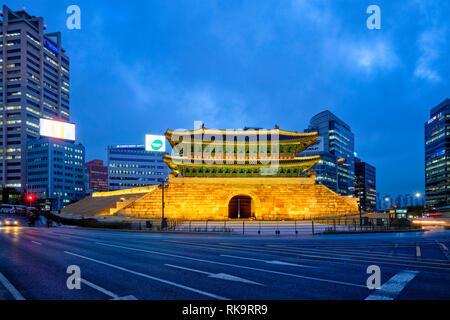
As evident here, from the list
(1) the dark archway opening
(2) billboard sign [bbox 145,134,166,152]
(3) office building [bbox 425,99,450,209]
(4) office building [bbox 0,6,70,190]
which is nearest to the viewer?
(1) the dark archway opening

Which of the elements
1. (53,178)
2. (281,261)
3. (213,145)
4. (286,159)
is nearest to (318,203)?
(286,159)

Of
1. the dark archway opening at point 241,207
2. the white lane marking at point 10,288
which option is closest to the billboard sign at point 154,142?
the dark archway opening at point 241,207

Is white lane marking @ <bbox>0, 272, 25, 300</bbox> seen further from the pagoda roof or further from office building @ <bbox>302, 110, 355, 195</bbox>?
office building @ <bbox>302, 110, 355, 195</bbox>

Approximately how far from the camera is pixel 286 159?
46.3 meters

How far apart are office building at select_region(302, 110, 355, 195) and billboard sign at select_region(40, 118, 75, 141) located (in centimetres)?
9443

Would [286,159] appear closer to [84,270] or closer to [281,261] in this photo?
[281,261]

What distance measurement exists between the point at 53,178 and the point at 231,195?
99209 millimetres

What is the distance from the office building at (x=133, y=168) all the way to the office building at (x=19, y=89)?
34.4 metres

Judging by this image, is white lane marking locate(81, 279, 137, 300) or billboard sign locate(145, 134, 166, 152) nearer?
white lane marking locate(81, 279, 137, 300)

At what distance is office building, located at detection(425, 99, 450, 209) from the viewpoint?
126 m

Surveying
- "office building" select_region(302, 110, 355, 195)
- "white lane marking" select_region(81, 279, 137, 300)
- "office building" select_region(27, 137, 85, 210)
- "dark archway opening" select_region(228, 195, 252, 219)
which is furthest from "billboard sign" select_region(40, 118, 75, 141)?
"office building" select_region(302, 110, 355, 195)

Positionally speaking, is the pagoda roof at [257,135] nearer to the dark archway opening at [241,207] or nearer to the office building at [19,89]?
the dark archway opening at [241,207]

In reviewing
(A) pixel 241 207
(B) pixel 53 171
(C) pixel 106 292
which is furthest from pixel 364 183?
(C) pixel 106 292

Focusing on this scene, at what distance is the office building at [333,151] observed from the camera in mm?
124500
